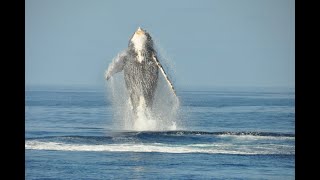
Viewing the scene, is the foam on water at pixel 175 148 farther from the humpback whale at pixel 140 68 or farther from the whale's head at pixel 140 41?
the whale's head at pixel 140 41

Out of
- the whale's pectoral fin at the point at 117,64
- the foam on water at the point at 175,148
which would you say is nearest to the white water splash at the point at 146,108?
the whale's pectoral fin at the point at 117,64

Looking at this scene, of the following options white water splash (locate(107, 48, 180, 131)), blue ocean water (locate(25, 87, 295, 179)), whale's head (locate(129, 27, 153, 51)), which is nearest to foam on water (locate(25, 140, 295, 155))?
blue ocean water (locate(25, 87, 295, 179))

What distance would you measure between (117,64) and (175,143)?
3582mm

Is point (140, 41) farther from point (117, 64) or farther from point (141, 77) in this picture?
point (141, 77)

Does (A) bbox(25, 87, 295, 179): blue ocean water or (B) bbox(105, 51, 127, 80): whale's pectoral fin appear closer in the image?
(A) bbox(25, 87, 295, 179): blue ocean water

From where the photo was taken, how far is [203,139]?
24.1 metres

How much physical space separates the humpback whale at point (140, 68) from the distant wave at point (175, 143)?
1083 mm

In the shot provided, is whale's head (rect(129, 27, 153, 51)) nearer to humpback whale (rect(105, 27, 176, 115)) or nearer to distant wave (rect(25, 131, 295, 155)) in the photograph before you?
humpback whale (rect(105, 27, 176, 115))

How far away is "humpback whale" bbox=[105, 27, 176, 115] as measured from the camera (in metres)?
24.2

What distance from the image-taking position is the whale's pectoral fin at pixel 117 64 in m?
25.0

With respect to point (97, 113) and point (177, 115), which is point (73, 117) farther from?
point (177, 115)

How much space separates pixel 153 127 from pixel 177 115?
152 centimetres

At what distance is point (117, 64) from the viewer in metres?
25.1
